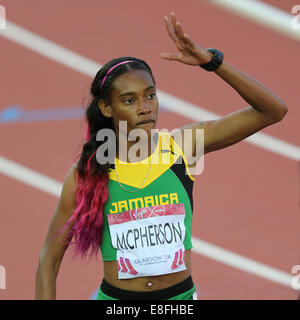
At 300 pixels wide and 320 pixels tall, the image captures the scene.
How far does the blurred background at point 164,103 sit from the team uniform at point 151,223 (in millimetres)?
2422

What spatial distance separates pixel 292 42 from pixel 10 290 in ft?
10.7

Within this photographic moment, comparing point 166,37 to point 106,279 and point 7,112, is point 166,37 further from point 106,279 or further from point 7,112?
point 106,279

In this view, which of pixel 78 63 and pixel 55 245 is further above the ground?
pixel 78 63

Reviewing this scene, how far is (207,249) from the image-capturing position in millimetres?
4668

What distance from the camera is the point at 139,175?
2.33 metres

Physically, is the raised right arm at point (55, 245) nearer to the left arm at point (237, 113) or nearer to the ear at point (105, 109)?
the ear at point (105, 109)

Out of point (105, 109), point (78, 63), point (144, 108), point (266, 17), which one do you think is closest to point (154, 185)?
point (144, 108)

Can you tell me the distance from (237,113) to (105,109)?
58cm

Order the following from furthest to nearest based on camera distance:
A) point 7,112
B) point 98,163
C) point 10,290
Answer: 1. point 7,112
2. point 10,290
3. point 98,163

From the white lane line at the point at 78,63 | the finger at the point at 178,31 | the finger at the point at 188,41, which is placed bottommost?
the finger at the point at 188,41

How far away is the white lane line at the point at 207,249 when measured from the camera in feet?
14.9

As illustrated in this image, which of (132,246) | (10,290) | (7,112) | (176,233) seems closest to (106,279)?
(132,246)

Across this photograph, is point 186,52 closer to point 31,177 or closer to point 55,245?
point 55,245

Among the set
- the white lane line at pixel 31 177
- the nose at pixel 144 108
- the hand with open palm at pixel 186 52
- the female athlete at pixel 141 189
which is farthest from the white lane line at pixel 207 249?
the hand with open palm at pixel 186 52
